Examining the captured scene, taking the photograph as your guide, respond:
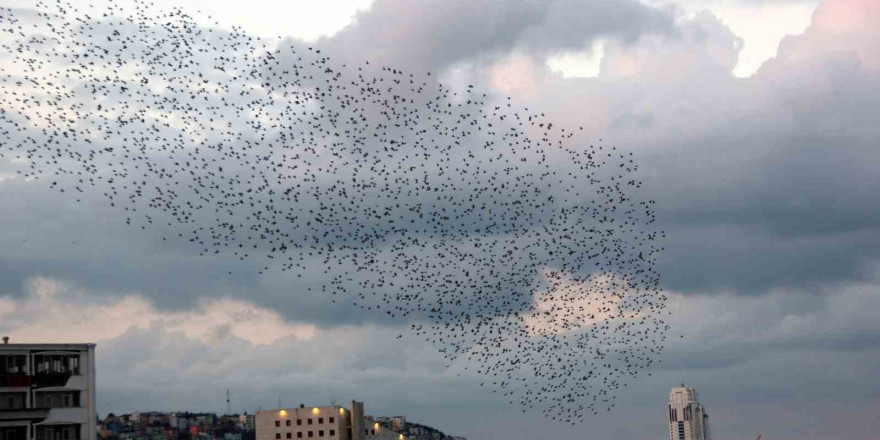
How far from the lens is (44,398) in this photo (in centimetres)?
14688

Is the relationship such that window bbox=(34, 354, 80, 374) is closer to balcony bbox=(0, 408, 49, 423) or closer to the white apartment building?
the white apartment building

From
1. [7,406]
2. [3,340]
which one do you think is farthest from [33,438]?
[3,340]

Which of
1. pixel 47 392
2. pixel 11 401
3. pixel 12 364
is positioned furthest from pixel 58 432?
pixel 12 364

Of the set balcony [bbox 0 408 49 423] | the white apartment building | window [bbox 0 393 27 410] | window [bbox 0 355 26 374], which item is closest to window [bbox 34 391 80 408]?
the white apartment building

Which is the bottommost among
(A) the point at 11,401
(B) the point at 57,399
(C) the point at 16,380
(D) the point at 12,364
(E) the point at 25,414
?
(E) the point at 25,414

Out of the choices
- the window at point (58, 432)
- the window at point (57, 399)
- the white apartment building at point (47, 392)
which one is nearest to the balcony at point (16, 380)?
the white apartment building at point (47, 392)

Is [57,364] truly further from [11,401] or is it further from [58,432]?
[58,432]

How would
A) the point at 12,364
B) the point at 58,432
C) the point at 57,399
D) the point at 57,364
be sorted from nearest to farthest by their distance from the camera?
the point at 12,364 < the point at 58,432 < the point at 57,399 < the point at 57,364

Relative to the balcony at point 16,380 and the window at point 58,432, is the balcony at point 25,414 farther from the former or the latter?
the balcony at point 16,380

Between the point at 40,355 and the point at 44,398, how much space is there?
16.2 feet

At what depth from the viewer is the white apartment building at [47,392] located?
144m

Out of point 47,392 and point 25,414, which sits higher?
point 47,392

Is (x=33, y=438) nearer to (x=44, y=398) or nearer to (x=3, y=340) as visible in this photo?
(x=44, y=398)

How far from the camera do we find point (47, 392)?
147m
